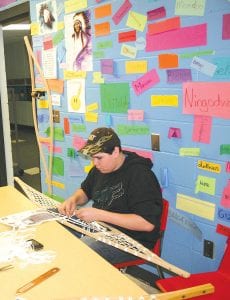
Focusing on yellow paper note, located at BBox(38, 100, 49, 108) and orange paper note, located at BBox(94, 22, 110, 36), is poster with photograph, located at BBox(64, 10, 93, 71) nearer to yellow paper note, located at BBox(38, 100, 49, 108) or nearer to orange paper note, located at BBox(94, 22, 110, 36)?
orange paper note, located at BBox(94, 22, 110, 36)

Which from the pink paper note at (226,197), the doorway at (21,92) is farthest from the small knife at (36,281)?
the doorway at (21,92)

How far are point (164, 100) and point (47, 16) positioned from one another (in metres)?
1.47

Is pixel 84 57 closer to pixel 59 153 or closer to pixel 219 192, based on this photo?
pixel 59 153

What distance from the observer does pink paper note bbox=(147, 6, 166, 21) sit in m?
2.17

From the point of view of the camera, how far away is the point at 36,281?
1.24 metres

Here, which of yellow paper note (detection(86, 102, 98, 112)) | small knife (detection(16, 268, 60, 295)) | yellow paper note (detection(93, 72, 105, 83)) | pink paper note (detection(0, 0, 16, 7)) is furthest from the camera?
pink paper note (detection(0, 0, 16, 7))

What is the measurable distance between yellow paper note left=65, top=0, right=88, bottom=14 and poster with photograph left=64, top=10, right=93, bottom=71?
4 centimetres

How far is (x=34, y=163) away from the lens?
5746 millimetres

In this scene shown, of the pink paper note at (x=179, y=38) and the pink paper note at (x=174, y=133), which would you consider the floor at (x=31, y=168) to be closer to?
the pink paper note at (x=174, y=133)

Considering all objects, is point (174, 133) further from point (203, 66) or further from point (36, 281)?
point (36, 281)

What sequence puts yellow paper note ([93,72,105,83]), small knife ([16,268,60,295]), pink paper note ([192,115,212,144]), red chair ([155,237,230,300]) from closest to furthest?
1. small knife ([16,268,60,295])
2. red chair ([155,237,230,300])
3. pink paper note ([192,115,212,144])
4. yellow paper note ([93,72,105,83])

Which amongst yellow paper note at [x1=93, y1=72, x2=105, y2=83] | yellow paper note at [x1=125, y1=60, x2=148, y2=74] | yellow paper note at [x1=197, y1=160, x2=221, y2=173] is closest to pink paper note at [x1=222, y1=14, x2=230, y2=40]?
yellow paper note at [x1=125, y1=60, x2=148, y2=74]

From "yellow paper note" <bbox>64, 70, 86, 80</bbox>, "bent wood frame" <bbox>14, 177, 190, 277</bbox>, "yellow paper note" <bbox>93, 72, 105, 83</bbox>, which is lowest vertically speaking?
"bent wood frame" <bbox>14, 177, 190, 277</bbox>

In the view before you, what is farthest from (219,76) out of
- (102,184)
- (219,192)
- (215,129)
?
(102,184)
